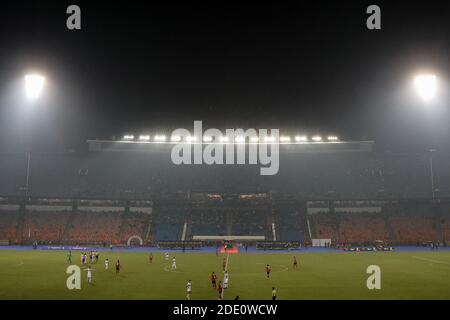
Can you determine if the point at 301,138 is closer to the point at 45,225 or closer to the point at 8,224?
the point at 45,225

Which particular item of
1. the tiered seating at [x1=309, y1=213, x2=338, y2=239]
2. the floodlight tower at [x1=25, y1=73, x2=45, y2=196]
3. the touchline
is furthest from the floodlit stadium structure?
the floodlight tower at [x1=25, y1=73, x2=45, y2=196]

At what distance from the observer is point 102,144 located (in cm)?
9569

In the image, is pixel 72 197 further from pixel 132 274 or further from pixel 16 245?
pixel 132 274

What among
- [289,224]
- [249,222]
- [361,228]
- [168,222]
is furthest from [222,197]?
[361,228]

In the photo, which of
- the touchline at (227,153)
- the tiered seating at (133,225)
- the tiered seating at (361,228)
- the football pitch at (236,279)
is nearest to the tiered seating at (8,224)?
the tiered seating at (133,225)

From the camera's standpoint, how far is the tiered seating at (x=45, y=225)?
74625 mm

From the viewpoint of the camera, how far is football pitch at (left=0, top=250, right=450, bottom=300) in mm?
27969

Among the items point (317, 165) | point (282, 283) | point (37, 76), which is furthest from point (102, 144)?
point (282, 283)

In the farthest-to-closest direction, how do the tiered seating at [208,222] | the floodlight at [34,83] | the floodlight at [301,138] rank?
the floodlight at [301,138]
the tiered seating at [208,222]
the floodlight at [34,83]

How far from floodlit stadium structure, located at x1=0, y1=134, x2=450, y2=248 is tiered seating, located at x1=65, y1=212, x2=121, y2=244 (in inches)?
7.5

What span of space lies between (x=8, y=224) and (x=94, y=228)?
16239 millimetres

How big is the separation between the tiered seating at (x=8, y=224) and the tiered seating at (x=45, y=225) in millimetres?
1889

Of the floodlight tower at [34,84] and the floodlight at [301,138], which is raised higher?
the floodlight tower at [34,84]

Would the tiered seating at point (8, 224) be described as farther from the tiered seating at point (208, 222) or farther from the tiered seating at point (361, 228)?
the tiered seating at point (361, 228)
